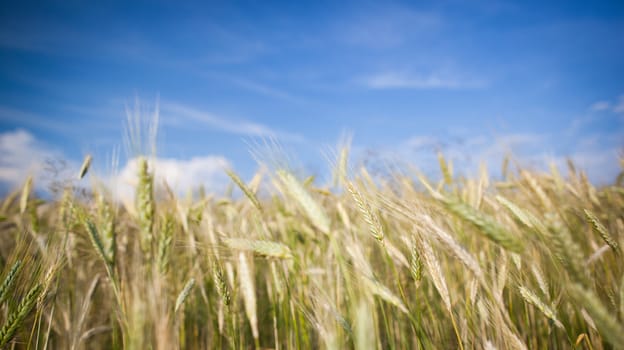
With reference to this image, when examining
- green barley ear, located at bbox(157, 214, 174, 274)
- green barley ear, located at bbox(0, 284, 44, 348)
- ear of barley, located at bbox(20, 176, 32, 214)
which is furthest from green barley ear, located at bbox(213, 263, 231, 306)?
ear of barley, located at bbox(20, 176, 32, 214)

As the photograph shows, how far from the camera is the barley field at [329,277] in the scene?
32.5 inches

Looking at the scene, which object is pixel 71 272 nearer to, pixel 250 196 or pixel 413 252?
pixel 250 196

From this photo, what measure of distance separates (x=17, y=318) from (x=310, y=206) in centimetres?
100

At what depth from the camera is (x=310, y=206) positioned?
970 mm

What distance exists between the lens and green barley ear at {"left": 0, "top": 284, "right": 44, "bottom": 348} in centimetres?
92

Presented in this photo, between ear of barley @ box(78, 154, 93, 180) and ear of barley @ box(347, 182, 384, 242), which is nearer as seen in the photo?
ear of barley @ box(347, 182, 384, 242)

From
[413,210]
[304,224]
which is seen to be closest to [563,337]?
[413,210]

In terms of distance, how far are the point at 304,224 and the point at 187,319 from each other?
0.85 meters

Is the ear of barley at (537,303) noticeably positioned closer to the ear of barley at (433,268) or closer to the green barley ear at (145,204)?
the ear of barley at (433,268)

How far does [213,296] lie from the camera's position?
1.59m

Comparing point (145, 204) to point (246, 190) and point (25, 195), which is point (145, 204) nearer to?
point (246, 190)

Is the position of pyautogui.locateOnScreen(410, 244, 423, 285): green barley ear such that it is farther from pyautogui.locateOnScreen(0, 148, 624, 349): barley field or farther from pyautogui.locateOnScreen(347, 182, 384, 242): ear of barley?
pyautogui.locateOnScreen(347, 182, 384, 242): ear of barley

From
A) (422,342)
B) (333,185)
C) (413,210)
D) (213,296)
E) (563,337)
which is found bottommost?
(563,337)

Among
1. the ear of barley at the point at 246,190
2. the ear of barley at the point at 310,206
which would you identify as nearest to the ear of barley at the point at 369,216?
the ear of barley at the point at 310,206
